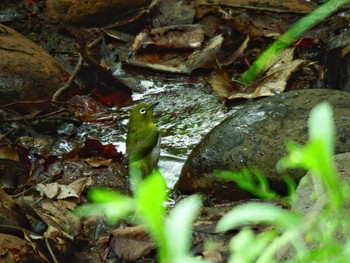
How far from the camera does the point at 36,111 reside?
635 centimetres

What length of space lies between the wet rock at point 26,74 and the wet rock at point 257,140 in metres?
1.99

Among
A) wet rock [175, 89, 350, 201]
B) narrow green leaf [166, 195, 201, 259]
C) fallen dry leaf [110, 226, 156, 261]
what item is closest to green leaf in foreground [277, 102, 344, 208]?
narrow green leaf [166, 195, 201, 259]

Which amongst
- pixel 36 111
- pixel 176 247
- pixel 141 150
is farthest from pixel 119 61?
pixel 176 247

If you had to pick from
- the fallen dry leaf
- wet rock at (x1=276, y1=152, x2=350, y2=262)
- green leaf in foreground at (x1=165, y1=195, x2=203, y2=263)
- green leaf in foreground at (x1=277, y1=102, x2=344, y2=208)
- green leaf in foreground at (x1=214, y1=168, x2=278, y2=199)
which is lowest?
the fallen dry leaf

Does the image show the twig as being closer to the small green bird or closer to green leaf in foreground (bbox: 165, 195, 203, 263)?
the small green bird

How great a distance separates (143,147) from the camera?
524 centimetres

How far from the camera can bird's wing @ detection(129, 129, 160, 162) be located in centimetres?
525

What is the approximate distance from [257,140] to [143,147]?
0.94m

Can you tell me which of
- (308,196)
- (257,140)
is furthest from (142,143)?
(308,196)

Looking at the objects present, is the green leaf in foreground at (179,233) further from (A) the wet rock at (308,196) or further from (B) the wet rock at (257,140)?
(B) the wet rock at (257,140)

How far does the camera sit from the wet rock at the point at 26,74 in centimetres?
631

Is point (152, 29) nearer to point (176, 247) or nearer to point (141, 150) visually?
point (141, 150)

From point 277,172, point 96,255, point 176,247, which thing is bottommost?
point 96,255

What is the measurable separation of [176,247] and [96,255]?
3522 millimetres
